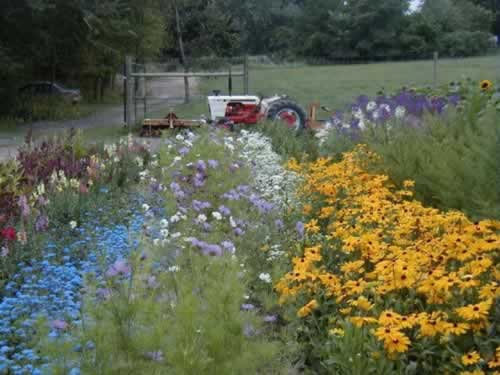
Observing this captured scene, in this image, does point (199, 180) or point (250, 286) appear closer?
point (250, 286)

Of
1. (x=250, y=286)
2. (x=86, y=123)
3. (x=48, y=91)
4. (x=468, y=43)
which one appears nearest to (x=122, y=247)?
(x=250, y=286)

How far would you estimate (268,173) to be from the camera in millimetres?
7797

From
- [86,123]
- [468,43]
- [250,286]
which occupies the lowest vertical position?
[86,123]

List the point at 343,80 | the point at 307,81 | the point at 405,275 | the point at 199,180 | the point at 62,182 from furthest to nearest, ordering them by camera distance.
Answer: the point at 307,81
the point at 343,80
the point at 199,180
the point at 62,182
the point at 405,275

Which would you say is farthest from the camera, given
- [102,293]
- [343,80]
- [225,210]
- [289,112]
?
[343,80]

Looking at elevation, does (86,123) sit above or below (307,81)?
below

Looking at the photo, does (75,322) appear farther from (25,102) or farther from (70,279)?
(25,102)

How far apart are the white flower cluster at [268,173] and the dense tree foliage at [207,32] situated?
42.7 feet

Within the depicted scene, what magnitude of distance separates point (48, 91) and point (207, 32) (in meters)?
12.7

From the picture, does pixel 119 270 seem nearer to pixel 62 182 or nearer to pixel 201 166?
pixel 62 182

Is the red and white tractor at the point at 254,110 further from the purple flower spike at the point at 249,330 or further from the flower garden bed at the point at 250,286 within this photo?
the purple flower spike at the point at 249,330

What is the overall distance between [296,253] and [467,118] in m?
2.76

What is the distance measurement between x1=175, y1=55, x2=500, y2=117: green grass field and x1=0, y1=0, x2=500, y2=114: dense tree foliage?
3241mm

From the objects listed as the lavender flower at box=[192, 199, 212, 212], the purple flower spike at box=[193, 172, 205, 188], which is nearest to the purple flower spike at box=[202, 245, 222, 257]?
the lavender flower at box=[192, 199, 212, 212]
